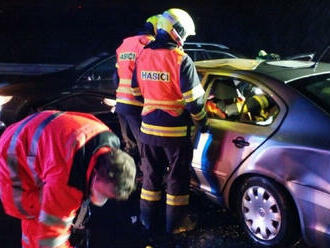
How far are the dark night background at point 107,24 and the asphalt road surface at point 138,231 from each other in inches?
488

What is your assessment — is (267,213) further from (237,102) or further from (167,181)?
(237,102)

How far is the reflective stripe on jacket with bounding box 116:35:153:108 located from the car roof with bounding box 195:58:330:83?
0.59 m

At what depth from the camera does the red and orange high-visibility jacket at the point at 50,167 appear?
2.34m

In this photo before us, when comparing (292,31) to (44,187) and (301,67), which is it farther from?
(44,187)

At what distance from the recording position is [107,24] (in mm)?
17906

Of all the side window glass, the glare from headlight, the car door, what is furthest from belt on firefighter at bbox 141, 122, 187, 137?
the glare from headlight

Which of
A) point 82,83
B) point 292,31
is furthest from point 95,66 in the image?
point 292,31

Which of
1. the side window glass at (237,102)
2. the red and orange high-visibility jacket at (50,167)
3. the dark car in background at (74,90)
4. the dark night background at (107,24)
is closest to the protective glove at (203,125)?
the side window glass at (237,102)

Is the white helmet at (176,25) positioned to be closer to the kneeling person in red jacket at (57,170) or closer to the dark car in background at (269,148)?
the dark car in background at (269,148)

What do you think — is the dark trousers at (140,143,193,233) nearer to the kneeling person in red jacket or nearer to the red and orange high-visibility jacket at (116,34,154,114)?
the red and orange high-visibility jacket at (116,34,154,114)

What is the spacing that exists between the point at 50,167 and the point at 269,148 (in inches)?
78.9

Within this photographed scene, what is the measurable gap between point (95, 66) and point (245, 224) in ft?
12.7

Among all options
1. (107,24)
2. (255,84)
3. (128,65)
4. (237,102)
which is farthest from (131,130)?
(107,24)

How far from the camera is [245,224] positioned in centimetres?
421
